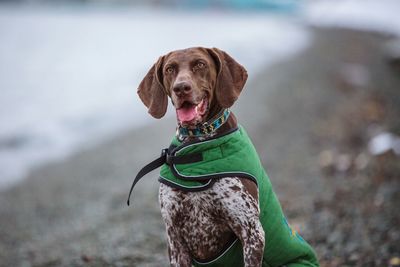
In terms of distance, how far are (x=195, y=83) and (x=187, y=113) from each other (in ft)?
0.74

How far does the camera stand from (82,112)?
1562 centimetres

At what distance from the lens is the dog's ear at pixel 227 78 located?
3.63m

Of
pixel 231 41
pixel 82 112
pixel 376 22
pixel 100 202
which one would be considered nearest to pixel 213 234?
pixel 100 202

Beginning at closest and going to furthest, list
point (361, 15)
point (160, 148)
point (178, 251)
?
1. point (178, 251)
2. point (160, 148)
3. point (361, 15)

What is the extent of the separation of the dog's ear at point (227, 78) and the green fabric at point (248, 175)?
0.89 ft

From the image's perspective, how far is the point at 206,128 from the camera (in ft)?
12.0

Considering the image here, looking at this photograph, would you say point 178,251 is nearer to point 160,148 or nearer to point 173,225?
point 173,225

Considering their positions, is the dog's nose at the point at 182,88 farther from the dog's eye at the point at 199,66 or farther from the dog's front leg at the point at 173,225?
the dog's front leg at the point at 173,225

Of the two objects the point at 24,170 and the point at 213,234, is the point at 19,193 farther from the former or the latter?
the point at 213,234

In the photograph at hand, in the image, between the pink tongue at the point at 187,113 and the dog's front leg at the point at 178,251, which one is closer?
the pink tongue at the point at 187,113

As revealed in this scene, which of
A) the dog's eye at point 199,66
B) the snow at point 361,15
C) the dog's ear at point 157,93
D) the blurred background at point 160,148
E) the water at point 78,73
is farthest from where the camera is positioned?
the snow at point 361,15

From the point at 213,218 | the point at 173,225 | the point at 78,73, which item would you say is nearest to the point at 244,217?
Answer: the point at 213,218

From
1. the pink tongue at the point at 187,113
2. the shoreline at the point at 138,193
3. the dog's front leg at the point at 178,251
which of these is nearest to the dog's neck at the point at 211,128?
the pink tongue at the point at 187,113

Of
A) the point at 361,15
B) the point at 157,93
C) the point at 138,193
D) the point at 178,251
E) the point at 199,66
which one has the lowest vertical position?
the point at 138,193
